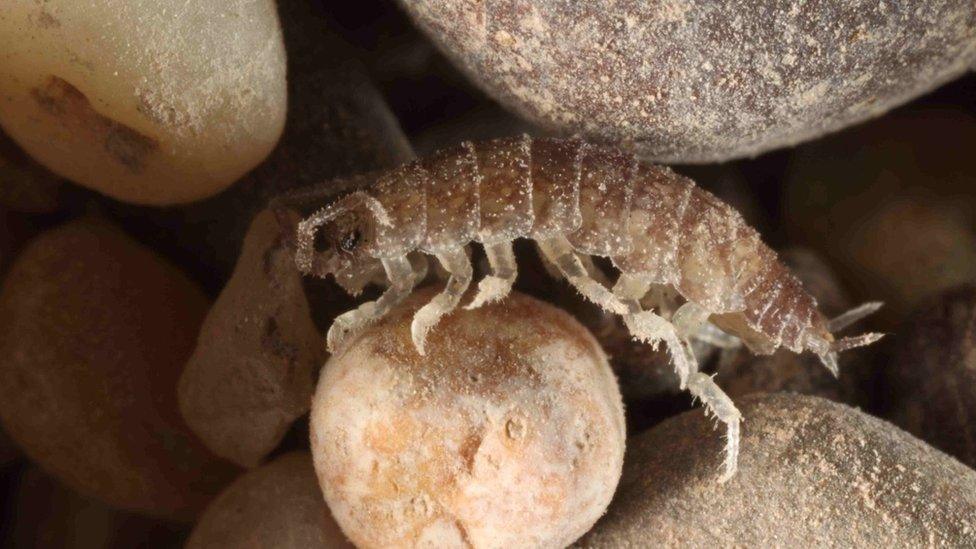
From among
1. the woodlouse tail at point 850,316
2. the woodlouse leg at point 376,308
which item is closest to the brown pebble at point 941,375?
the woodlouse tail at point 850,316

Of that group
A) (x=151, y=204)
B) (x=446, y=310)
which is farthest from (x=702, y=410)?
(x=151, y=204)

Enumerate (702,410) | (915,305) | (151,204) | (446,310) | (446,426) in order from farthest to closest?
(915,305), (151,204), (702,410), (446,310), (446,426)

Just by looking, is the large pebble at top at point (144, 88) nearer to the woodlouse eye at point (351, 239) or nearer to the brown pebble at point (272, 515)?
the woodlouse eye at point (351, 239)

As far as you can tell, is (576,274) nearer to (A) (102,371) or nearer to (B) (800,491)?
(B) (800,491)

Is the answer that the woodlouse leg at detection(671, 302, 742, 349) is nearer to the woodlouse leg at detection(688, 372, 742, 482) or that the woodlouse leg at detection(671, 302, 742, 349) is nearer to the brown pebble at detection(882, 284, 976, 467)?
the woodlouse leg at detection(688, 372, 742, 482)

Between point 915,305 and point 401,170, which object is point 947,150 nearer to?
point 915,305

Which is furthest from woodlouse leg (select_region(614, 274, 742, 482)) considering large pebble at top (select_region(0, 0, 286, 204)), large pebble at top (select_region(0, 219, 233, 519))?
large pebble at top (select_region(0, 219, 233, 519))
